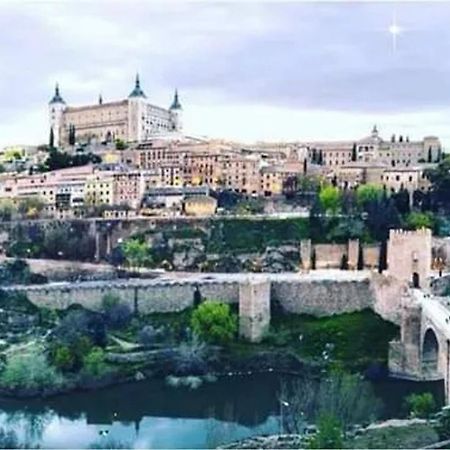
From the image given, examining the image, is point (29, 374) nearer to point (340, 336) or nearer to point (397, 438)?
point (340, 336)

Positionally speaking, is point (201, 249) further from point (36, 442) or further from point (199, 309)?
point (36, 442)

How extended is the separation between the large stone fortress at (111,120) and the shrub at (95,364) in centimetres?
1257

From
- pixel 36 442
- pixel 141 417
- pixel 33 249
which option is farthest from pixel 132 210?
pixel 36 442

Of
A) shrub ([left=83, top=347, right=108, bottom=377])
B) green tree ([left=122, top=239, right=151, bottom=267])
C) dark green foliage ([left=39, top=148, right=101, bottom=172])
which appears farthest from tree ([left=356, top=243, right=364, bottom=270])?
dark green foliage ([left=39, top=148, right=101, bottom=172])

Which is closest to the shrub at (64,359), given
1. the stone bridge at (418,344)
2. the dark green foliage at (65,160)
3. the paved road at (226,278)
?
the paved road at (226,278)

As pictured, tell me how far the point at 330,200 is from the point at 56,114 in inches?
408

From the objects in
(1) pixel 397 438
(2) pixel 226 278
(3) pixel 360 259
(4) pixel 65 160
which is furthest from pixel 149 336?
(4) pixel 65 160

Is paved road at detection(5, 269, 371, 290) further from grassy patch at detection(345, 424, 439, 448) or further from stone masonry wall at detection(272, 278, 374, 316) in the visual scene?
grassy patch at detection(345, 424, 439, 448)

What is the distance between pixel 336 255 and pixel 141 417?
5.19 meters

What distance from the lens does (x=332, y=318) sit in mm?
10719

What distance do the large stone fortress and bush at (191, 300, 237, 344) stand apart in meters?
11.7

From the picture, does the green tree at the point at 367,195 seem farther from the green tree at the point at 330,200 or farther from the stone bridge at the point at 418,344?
the stone bridge at the point at 418,344

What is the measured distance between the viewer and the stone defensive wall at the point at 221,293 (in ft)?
35.4

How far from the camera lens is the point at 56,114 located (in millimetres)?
23562
